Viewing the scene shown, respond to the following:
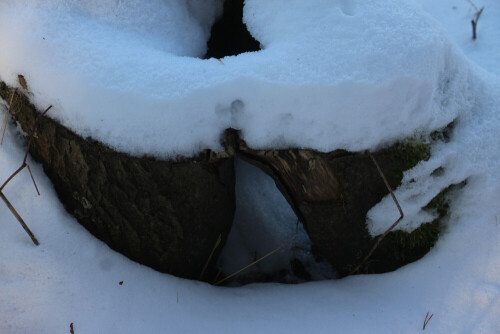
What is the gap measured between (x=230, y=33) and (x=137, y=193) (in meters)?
1.06

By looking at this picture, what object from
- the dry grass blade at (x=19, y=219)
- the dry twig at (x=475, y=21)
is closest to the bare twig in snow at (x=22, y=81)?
the dry grass blade at (x=19, y=219)

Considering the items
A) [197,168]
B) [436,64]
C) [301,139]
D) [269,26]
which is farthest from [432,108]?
[197,168]

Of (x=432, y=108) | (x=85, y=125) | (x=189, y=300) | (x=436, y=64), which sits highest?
(x=436, y=64)

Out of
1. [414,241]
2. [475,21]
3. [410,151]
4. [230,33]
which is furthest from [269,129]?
[475,21]

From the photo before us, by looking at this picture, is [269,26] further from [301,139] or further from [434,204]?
[434,204]

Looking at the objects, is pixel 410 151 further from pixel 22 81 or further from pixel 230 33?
pixel 22 81

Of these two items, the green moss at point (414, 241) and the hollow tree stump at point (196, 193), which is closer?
the hollow tree stump at point (196, 193)

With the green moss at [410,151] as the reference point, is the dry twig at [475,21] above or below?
above

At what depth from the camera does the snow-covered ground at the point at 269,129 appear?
145cm

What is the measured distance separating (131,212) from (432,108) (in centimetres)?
120

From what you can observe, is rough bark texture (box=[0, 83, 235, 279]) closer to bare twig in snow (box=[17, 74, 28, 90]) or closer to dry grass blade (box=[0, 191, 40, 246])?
bare twig in snow (box=[17, 74, 28, 90])

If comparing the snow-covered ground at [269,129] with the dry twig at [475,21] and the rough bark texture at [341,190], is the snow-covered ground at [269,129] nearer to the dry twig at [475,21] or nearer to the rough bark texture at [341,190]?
the rough bark texture at [341,190]

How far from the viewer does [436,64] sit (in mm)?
1527

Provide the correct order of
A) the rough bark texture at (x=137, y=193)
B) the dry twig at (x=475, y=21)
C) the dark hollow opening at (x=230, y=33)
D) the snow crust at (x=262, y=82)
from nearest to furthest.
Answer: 1. the snow crust at (x=262, y=82)
2. the rough bark texture at (x=137, y=193)
3. the dark hollow opening at (x=230, y=33)
4. the dry twig at (x=475, y=21)
